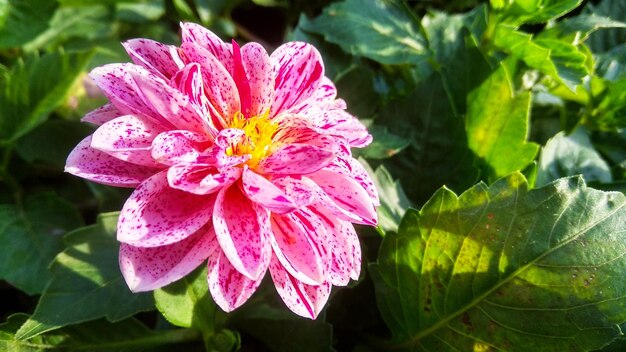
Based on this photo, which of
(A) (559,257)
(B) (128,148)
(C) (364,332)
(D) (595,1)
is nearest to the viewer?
(B) (128,148)

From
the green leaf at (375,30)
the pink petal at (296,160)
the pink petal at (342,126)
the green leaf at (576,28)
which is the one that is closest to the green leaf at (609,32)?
the green leaf at (576,28)

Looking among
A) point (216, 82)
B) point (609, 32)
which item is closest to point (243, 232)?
point (216, 82)

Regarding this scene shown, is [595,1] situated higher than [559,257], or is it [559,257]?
[559,257]

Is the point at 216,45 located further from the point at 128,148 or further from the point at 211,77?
the point at 128,148

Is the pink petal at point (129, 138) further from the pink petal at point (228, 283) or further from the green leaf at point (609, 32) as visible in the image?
the green leaf at point (609, 32)

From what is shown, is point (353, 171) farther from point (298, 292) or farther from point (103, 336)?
point (103, 336)

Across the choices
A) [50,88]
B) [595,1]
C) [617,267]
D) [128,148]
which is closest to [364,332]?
[617,267]
